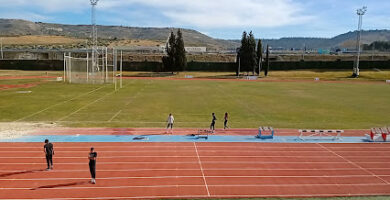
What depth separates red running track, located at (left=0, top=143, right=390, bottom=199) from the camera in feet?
40.5

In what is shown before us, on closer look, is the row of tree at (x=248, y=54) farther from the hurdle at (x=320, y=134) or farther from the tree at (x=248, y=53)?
the hurdle at (x=320, y=134)

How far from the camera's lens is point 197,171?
1435 centimetres

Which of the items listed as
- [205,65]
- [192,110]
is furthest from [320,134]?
[205,65]

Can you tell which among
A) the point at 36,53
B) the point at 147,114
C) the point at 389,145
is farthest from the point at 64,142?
the point at 36,53

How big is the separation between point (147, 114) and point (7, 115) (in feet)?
36.1

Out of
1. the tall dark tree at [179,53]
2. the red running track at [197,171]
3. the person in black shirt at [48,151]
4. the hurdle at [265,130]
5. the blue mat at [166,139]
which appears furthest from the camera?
the tall dark tree at [179,53]

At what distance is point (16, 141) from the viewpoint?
18.7 meters

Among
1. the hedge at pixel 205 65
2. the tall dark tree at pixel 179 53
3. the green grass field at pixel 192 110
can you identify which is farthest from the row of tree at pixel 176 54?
the green grass field at pixel 192 110

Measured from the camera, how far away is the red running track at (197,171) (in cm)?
1235

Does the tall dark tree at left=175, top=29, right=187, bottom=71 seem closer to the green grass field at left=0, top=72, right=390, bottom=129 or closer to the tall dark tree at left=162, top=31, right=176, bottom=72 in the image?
the tall dark tree at left=162, top=31, right=176, bottom=72

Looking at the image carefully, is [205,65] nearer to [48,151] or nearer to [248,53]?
[248,53]

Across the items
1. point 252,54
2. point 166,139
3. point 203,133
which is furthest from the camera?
point 252,54

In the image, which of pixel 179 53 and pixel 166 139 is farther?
pixel 179 53

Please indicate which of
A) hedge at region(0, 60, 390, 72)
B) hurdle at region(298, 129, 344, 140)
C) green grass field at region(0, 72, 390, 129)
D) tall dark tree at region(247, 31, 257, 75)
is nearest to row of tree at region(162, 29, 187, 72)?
hedge at region(0, 60, 390, 72)
